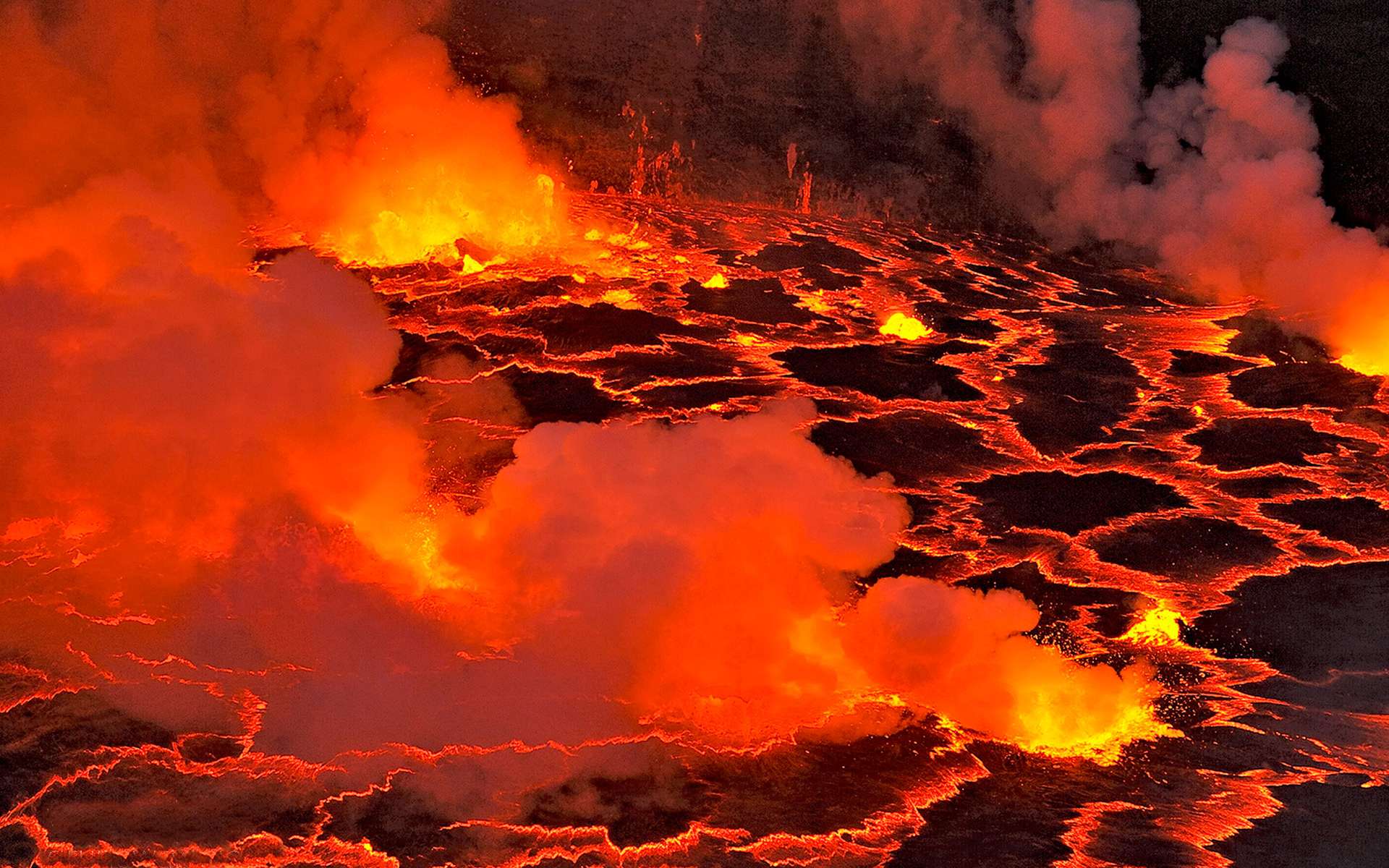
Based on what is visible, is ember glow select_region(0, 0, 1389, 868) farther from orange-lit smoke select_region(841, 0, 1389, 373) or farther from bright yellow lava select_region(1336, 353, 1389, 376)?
orange-lit smoke select_region(841, 0, 1389, 373)

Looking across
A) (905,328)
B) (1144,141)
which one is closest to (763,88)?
(1144,141)

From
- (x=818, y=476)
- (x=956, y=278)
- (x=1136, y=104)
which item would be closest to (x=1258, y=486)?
(x=818, y=476)

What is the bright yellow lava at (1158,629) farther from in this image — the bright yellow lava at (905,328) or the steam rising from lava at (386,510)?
the bright yellow lava at (905,328)

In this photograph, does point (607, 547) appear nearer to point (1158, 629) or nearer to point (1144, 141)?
point (1158, 629)

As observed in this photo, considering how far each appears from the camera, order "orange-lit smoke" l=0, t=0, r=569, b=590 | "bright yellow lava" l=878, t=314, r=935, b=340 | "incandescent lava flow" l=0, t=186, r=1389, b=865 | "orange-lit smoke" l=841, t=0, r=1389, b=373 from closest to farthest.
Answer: "incandescent lava flow" l=0, t=186, r=1389, b=865
"orange-lit smoke" l=0, t=0, r=569, b=590
"bright yellow lava" l=878, t=314, r=935, b=340
"orange-lit smoke" l=841, t=0, r=1389, b=373

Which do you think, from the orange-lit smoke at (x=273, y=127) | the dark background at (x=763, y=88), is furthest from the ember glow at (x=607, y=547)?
the dark background at (x=763, y=88)

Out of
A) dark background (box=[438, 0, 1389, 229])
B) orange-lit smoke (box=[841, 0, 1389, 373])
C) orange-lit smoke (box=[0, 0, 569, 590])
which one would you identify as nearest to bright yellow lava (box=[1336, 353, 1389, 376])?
orange-lit smoke (box=[841, 0, 1389, 373])

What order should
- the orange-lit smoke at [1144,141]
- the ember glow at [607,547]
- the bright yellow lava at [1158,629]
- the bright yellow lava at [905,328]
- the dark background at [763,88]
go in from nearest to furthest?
1. the ember glow at [607,547]
2. the bright yellow lava at [1158,629]
3. the bright yellow lava at [905,328]
4. the orange-lit smoke at [1144,141]
5. the dark background at [763,88]
